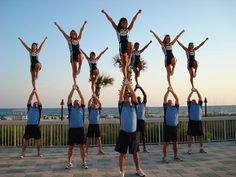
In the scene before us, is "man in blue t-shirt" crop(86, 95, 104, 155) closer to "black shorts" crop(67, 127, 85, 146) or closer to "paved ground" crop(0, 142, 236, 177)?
"paved ground" crop(0, 142, 236, 177)

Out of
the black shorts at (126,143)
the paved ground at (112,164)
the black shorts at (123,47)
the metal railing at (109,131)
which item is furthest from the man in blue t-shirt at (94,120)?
the black shorts at (126,143)

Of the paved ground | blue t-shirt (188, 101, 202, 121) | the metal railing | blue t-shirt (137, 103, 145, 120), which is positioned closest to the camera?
the paved ground

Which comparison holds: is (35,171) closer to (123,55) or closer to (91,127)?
(91,127)

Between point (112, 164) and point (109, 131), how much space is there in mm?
3252

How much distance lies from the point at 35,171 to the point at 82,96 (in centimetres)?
219

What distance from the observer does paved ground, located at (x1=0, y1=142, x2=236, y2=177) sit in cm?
618

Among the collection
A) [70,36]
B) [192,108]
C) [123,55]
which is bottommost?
[192,108]

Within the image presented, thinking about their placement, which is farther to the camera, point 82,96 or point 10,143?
point 10,143

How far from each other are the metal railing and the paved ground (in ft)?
2.42

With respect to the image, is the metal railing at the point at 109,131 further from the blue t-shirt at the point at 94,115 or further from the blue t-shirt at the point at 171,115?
the blue t-shirt at the point at 171,115

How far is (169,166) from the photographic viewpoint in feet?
22.7

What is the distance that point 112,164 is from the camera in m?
7.27

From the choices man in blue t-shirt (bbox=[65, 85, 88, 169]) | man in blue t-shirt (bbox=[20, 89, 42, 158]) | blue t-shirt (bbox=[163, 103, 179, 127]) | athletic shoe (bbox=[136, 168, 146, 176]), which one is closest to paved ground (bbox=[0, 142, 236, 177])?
athletic shoe (bbox=[136, 168, 146, 176])

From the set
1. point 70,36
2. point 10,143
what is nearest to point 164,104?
point 70,36
